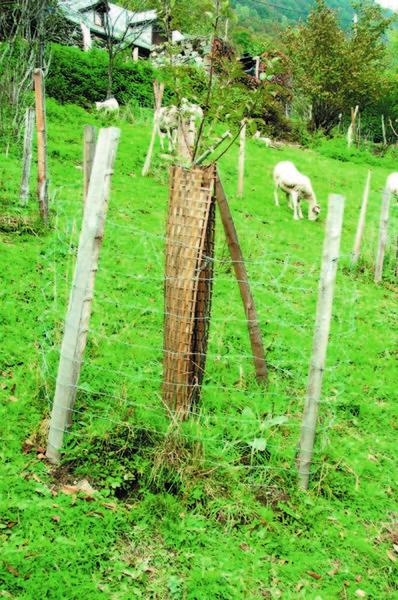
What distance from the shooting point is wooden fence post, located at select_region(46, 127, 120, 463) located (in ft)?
11.7

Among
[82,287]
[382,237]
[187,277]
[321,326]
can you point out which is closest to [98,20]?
[382,237]

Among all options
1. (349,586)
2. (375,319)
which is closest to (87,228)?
Answer: (349,586)

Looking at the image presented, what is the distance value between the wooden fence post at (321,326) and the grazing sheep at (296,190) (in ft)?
30.2

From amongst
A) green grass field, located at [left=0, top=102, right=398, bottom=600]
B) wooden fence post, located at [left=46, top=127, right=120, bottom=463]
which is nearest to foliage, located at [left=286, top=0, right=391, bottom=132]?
green grass field, located at [left=0, top=102, right=398, bottom=600]

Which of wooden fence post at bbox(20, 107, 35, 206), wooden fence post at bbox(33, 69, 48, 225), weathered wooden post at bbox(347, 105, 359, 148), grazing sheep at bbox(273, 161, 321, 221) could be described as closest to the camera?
wooden fence post at bbox(33, 69, 48, 225)

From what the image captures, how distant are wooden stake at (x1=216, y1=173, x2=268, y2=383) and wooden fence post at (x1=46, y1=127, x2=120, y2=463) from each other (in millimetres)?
983

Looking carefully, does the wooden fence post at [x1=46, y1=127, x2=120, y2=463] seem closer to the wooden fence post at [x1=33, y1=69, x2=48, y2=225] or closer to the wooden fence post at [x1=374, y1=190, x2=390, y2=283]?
the wooden fence post at [x1=33, y1=69, x2=48, y2=225]

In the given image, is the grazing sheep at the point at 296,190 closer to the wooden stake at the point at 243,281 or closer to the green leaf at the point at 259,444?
the wooden stake at the point at 243,281

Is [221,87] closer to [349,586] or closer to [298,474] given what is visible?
[298,474]

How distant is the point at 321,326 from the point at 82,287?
1.62m

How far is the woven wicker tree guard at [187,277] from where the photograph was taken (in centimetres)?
390

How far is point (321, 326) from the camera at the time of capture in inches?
146

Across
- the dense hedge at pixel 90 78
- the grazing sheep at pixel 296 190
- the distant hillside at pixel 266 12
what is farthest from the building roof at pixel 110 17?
the distant hillside at pixel 266 12

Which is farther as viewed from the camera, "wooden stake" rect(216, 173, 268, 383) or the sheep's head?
the sheep's head
